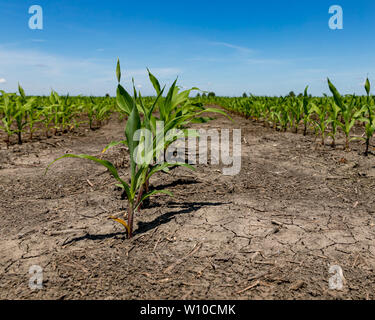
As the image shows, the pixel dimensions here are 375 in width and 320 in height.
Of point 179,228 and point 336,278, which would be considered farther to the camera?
point 179,228

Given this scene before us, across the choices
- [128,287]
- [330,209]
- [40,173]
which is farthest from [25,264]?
[330,209]

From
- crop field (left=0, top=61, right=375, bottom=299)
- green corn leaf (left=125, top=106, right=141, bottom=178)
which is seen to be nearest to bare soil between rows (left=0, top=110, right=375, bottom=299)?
crop field (left=0, top=61, right=375, bottom=299)

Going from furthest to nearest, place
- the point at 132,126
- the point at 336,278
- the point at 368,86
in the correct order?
1. the point at 368,86
2. the point at 132,126
3. the point at 336,278

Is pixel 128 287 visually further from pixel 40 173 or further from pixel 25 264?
pixel 40 173

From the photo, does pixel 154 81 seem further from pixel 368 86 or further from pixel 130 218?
pixel 368 86

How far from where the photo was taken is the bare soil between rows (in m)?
1.08

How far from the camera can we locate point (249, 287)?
1.06 m

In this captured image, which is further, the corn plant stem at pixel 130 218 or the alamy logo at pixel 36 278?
the corn plant stem at pixel 130 218

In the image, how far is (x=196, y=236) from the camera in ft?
4.69

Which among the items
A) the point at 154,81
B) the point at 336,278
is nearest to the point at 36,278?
the point at 336,278

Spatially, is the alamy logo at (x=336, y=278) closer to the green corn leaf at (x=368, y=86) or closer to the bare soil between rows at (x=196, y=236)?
the bare soil between rows at (x=196, y=236)

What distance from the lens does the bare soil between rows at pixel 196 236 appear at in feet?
3.56

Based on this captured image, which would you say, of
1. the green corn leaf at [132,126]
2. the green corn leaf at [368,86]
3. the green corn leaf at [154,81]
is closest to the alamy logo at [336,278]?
the green corn leaf at [132,126]

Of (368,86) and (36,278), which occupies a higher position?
(368,86)
